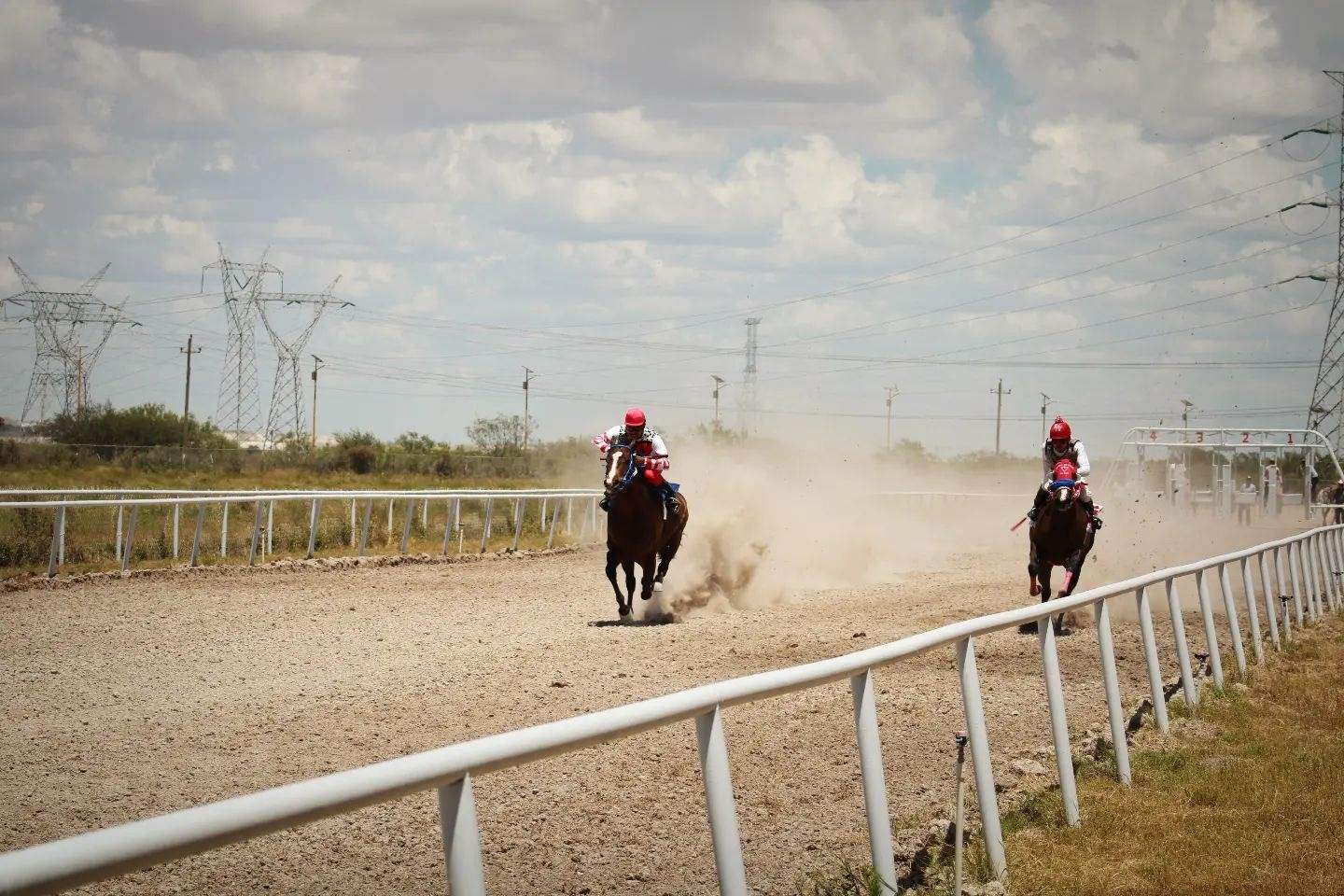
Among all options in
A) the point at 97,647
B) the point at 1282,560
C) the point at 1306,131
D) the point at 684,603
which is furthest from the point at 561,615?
the point at 1306,131

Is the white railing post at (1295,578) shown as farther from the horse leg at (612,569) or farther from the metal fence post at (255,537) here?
the metal fence post at (255,537)

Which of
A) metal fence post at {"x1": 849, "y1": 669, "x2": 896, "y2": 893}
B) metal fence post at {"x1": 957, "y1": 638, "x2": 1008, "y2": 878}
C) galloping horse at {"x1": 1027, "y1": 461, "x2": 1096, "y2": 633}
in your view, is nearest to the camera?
metal fence post at {"x1": 849, "y1": 669, "x2": 896, "y2": 893}

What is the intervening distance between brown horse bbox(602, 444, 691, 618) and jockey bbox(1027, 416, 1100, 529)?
3.99 meters

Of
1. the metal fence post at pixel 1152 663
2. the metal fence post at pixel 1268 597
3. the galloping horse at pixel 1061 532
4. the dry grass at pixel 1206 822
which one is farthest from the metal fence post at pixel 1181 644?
the galloping horse at pixel 1061 532

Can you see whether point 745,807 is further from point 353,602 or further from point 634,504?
point 353,602

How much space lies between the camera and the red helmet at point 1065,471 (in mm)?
13875

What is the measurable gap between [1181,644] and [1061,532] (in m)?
5.08

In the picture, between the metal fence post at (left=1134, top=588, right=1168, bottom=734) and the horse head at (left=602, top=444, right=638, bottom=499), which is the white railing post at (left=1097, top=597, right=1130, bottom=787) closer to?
the metal fence post at (left=1134, top=588, right=1168, bottom=734)

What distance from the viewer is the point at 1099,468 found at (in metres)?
43.6

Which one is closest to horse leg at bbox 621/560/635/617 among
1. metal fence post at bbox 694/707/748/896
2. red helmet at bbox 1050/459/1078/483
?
red helmet at bbox 1050/459/1078/483

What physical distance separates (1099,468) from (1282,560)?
98.0 feet

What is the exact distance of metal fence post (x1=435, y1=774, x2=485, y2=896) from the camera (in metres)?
2.91

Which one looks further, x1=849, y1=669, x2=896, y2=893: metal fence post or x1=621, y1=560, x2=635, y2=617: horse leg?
x1=621, y1=560, x2=635, y2=617: horse leg

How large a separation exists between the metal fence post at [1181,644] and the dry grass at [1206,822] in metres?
0.20
